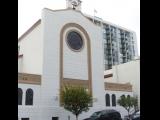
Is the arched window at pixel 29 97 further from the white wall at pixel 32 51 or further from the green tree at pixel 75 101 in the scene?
the green tree at pixel 75 101

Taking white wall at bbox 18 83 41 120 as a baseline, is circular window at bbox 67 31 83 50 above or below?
above

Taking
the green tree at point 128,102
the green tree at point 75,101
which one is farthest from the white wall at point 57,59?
the green tree at point 128,102

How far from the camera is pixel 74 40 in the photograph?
4078 cm

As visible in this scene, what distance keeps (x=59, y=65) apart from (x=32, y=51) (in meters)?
4.55

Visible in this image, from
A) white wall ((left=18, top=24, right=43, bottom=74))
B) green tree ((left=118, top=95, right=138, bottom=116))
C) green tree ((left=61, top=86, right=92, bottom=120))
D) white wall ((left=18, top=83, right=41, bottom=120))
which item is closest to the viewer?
white wall ((left=18, top=83, right=41, bottom=120))

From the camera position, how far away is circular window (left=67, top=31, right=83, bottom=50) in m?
40.0

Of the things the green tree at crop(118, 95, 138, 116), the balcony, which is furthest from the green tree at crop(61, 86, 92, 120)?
the green tree at crop(118, 95, 138, 116)

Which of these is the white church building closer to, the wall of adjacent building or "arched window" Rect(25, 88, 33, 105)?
"arched window" Rect(25, 88, 33, 105)

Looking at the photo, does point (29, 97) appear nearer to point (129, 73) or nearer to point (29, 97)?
point (29, 97)

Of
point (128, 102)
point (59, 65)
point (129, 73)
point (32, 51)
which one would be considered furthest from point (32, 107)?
point (129, 73)
